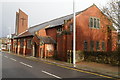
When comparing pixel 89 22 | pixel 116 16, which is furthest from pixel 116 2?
pixel 89 22

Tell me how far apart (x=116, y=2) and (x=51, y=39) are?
13.3 metres

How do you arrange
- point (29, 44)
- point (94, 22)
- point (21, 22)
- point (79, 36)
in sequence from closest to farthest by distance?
point (79, 36), point (94, 22), point (29, 44), point (21, 22)

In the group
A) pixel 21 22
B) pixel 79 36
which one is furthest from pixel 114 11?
pixel 21 22

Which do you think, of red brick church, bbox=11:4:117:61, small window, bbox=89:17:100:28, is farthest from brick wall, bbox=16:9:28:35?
small window, bbox=89:17:100:28

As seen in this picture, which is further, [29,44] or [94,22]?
[29,44]

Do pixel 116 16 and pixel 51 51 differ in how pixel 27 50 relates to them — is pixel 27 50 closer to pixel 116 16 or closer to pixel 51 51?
pixel 51 51

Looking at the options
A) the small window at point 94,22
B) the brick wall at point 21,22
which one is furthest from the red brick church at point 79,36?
the brick wall at point 21,22

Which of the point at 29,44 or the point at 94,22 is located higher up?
the point at 94,22

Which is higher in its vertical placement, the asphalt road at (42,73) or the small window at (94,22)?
the small window at (94,22)

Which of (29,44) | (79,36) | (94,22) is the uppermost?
(94,22)

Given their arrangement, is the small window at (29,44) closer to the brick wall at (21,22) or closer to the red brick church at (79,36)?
the red brick church at (79,36)

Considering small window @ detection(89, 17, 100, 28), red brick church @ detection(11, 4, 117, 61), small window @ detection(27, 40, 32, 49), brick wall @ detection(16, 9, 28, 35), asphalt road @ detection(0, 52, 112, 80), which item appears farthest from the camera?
brick wall @ detection(16, 9, 28, 35)

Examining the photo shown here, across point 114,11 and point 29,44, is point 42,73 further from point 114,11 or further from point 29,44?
point 29,44

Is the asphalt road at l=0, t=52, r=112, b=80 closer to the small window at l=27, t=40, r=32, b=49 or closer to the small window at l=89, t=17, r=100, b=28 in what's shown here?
the small window at l=89, t=17, r=100, b=28
